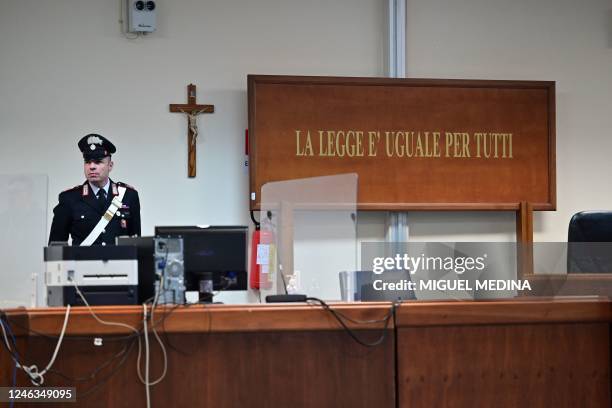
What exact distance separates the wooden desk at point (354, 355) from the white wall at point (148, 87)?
278 cm

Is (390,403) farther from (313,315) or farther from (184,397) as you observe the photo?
(184,397)

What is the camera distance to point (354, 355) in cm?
285

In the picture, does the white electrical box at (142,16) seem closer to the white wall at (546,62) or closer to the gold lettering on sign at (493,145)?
the white wall at (546,62)

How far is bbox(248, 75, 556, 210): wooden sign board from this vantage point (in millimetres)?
5496

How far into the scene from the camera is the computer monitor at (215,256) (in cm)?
324

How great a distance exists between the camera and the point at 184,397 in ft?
9.15

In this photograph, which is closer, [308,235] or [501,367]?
[501,367]

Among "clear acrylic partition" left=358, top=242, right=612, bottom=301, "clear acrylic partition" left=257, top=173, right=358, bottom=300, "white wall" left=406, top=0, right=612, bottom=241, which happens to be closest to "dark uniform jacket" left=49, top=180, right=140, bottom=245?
"clear acrylic partition" left=257, top=173, right=358, bottom=300

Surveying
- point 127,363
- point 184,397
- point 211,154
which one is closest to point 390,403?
point 184,397

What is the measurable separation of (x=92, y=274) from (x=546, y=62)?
400 cm

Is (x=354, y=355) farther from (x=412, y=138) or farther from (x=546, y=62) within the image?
(x=546, y=62)

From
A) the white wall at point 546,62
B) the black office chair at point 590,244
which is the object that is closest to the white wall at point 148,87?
the white wall at point 546,62

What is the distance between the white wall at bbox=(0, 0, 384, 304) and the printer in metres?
2.57

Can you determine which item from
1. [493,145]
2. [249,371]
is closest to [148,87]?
[493,145]
